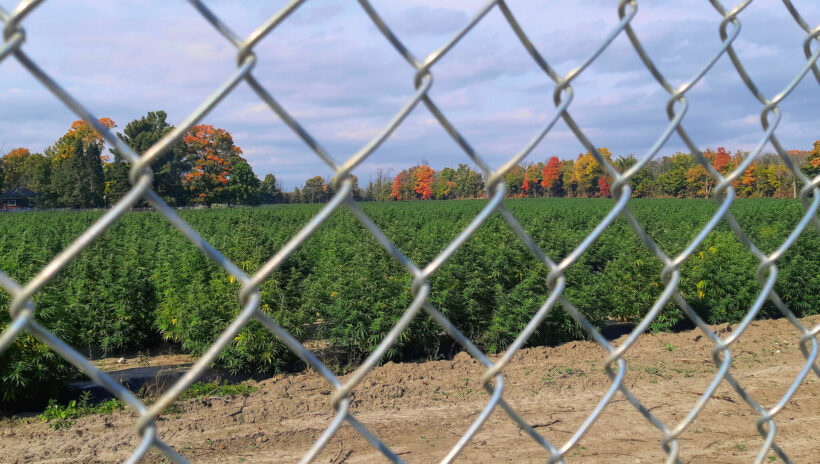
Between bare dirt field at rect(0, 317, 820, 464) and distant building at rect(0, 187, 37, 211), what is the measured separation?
198 ft

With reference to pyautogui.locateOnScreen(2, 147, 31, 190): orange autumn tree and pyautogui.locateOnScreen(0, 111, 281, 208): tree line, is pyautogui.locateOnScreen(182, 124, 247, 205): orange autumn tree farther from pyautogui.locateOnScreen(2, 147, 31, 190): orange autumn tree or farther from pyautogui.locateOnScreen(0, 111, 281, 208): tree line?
pyautogui.locateOnScreen(2, 147, 31, 190): orange autumn tree

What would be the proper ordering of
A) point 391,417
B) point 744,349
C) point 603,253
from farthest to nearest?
1. point 603,253
2. point 744,349
3. point 391,417

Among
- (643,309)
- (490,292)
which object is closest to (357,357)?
(490,292)

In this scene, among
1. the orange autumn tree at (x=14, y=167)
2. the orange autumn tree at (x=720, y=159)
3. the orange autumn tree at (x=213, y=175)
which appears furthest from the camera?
the orange autumn tree at (x=14, y=167)

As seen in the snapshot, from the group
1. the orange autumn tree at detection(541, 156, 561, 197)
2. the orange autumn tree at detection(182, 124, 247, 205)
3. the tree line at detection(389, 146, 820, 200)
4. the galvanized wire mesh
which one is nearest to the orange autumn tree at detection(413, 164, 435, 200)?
the tree line at detection(389, 146, 820, 200)

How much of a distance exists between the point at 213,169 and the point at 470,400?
41.1 meters

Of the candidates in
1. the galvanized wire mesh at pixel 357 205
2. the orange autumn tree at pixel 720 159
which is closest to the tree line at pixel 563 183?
the orange autumn tree at pixel 720 159

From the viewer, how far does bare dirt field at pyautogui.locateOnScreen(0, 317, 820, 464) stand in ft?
13.7

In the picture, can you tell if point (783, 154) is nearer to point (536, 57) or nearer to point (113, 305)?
point (536, 57)

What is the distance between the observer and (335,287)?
23.7 ft

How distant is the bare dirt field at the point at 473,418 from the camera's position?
419 cm

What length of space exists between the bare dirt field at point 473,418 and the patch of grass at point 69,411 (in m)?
0.08

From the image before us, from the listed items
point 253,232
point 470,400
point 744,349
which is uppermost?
point 253,232

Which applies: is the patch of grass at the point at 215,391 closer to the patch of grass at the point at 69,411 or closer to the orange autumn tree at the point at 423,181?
the patch of grass at the point at 69,411
